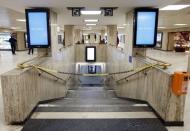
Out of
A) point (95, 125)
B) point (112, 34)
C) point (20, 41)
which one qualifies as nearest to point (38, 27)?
point (95, 125)

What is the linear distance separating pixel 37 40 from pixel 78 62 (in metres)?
9.59

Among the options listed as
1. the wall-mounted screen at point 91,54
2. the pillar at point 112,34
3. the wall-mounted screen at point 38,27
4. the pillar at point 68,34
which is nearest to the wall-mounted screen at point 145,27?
the wall-mounted screen at point 38,27

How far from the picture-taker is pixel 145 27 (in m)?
5.07

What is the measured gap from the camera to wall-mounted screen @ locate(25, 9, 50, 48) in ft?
16.0

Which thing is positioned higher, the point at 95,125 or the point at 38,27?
the point at 38,27

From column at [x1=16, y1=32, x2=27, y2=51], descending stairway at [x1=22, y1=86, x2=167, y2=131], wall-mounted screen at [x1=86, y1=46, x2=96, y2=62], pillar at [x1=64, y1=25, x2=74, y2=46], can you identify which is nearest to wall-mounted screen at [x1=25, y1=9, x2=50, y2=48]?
descending stairway at [x1=22, y1=86, x2=167, y2=131]

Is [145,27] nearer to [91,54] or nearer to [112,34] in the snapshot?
[112,34]

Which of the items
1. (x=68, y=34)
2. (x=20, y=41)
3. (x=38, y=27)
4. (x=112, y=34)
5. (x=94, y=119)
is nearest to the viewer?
(x=94, y=119)

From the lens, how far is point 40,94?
4309 millimetres

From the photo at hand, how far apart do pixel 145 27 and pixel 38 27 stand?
2955mm

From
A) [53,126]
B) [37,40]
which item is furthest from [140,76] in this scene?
[37,40]

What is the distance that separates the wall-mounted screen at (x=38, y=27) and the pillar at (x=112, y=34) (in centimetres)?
830

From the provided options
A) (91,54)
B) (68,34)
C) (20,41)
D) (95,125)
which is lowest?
(95,125)

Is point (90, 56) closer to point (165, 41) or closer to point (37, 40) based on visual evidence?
point (37, 40)
